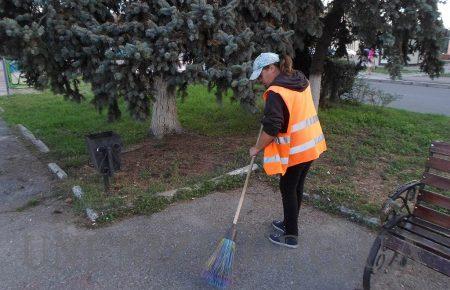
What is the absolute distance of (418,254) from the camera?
262 cm

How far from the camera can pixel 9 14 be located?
176 inches

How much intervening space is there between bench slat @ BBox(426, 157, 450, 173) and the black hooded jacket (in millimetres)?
1116

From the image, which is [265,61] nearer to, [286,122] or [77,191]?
[286,122]

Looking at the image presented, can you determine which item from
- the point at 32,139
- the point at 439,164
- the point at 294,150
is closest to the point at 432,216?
the point at 439,164

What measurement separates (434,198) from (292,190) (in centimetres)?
109

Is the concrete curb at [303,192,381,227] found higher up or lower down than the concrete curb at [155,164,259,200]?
lower down

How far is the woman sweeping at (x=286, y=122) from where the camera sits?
3.04 metres

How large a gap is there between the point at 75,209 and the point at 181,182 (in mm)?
1249

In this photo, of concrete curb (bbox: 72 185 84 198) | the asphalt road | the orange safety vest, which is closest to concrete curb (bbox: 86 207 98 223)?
concrete curb (bbox: 72 185 84 198)

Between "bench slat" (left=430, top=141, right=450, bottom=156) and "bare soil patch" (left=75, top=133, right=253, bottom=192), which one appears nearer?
"bench slat" (left=430, top=141, right=450, bottom=156)

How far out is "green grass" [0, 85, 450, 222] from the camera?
4.46 metres

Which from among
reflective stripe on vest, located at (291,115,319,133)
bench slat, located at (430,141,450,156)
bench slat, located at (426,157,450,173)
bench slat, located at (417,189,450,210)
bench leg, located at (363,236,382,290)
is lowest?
bench leg, located at (363,236,382,290)

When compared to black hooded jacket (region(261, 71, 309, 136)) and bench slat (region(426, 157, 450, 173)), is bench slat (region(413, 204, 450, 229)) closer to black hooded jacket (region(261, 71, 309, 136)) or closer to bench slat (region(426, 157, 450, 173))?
bench slat (region(426, 157, 450, 173))

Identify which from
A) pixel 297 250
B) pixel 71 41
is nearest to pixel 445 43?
pixel 297 250
